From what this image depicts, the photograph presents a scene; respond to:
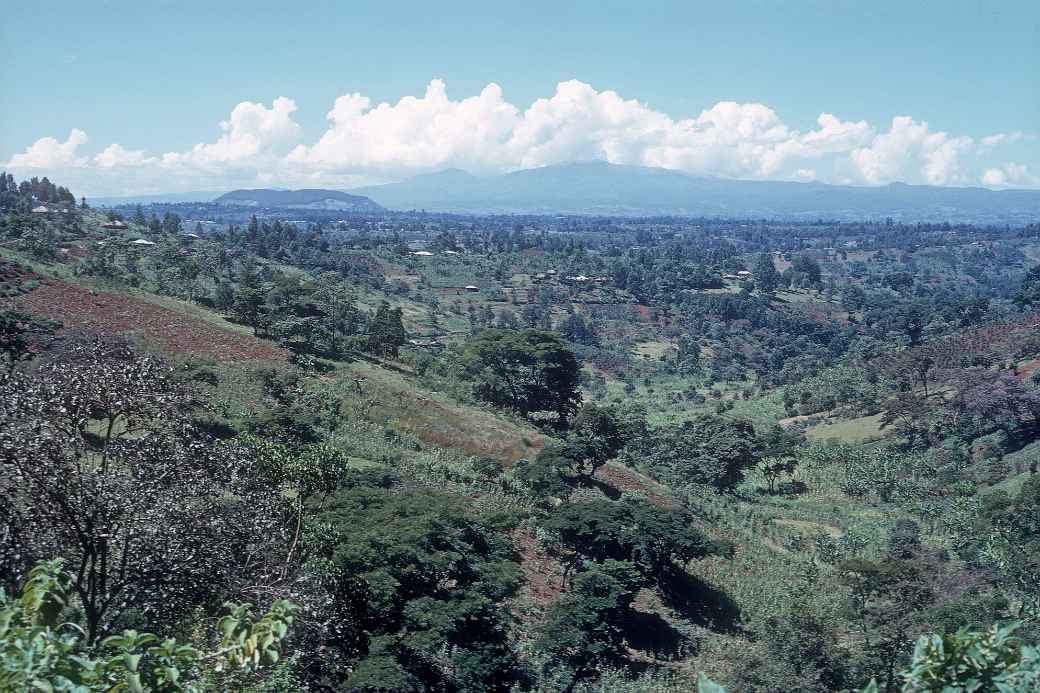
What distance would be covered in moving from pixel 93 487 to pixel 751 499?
2746 cm

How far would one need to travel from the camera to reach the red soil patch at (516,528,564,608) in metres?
16.6

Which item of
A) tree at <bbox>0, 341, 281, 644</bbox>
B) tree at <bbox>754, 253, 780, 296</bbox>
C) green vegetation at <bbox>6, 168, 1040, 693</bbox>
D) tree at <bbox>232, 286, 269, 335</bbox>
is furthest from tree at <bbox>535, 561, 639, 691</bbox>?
tree at <bbox>754, 253, 780, 296</bbox>

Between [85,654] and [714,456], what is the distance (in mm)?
30328

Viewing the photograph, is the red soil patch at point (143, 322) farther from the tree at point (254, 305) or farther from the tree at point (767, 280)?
the tree at point (767, 280)

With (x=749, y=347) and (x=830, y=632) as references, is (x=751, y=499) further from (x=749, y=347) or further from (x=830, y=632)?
(x=749, y=347)

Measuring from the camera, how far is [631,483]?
2703cm

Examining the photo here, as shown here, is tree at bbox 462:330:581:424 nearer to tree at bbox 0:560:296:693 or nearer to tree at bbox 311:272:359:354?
tree at bbox 311:272:359:354

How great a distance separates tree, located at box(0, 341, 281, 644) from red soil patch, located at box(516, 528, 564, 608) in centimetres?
810

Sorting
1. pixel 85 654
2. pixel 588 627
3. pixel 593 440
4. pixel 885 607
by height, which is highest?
pixel 85 654

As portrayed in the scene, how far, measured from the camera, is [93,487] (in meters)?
7.64

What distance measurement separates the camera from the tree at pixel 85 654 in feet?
11.2

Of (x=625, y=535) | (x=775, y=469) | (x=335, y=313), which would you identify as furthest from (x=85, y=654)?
(x=335, y=313)

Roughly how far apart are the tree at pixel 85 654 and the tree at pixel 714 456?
29158mm

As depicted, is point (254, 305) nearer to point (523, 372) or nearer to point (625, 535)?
point (523, 372)
